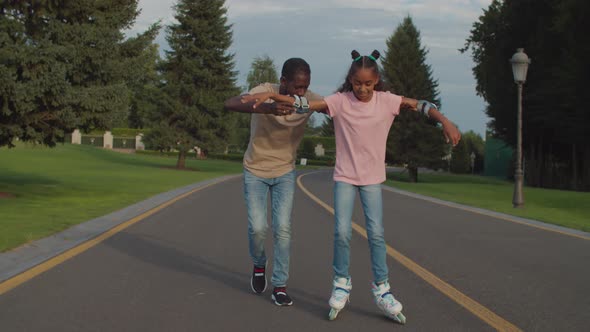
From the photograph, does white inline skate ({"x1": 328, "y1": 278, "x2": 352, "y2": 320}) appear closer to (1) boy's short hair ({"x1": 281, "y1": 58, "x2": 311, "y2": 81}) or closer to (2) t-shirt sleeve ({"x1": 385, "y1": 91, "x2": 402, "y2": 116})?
(2) t-shirt sleeve ({"x1": 385, "y1": 91, "x2": 402, "y2": 116})

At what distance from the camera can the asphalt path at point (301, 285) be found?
5.06 m

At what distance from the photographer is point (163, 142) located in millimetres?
45969

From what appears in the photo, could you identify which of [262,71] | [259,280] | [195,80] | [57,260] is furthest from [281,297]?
[262,71]

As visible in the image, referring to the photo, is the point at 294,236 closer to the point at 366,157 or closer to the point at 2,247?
the point at 2,247

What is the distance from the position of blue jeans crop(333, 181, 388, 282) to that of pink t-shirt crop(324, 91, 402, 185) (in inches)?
3.3

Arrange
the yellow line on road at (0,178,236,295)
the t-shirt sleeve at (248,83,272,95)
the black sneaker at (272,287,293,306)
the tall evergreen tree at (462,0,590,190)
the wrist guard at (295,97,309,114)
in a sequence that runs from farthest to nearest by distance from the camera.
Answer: the tall evergreen tree at (462,0,590,190), the yellow line on road at (0,178,236,295), the black sneaker at (272,287,293,306), the t-shirt sleeve at (248,83,272,95), the wrist guard at (295,97,309,114)

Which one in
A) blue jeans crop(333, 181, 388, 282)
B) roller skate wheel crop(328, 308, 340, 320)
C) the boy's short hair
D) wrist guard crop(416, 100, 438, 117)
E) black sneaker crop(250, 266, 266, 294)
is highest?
the boy's short hair

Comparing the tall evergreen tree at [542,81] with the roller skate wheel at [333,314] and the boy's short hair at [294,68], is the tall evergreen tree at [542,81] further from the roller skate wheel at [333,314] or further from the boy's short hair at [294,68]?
the roller skate wheel at [333,314]

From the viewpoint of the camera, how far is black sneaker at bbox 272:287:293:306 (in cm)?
555

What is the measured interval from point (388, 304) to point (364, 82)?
1640mm

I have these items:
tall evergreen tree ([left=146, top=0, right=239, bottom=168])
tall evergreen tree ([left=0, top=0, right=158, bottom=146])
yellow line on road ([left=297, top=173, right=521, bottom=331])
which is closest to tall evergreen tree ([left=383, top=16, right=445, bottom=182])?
tall evergreen tree ([left=146, top=0, right=239, bottom=168])

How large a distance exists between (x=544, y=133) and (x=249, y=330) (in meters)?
38.0

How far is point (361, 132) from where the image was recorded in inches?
203

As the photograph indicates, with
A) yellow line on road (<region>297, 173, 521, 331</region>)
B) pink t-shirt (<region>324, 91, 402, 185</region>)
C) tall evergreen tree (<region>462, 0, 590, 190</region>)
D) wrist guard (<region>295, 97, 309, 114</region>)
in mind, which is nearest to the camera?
wrist guard (<region>295, 97, 309, 114</region>)
